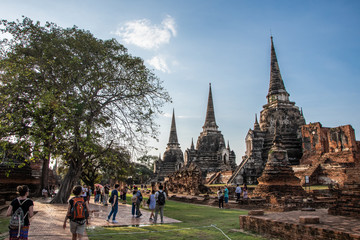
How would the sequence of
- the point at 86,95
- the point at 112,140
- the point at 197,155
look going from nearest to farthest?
the point at 86,95 < the point at 112,140 < the point at 197,155

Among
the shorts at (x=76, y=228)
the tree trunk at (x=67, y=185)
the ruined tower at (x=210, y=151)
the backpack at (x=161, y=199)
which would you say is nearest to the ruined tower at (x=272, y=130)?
the ruined tower at (x=210, y=151)

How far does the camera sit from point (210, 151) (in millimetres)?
41875

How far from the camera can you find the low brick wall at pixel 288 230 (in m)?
4.67

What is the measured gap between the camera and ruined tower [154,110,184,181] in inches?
1895

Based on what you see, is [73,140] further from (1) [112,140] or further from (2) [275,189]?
(2) [275,189]

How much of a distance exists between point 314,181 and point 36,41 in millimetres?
24032

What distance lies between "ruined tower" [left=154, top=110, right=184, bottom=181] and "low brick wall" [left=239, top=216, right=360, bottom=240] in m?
40.5

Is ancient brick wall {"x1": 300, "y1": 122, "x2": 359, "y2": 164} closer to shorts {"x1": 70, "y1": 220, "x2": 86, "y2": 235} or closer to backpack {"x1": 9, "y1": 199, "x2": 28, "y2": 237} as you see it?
shorts {"x1": 70, "y1": 220, "x2": 86, "y2": 235}

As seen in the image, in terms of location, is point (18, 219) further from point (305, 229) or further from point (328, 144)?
point (328, 144)

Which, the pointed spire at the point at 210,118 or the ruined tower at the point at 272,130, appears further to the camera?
the pointed spire at the point at 210,118

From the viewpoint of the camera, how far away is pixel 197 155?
4166cm

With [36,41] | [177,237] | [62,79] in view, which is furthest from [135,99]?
[177,237]

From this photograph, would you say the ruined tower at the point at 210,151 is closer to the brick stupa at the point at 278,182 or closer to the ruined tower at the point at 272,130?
the ruined tower at the point at 272,130

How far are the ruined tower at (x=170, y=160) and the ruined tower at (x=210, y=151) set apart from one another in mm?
5588
